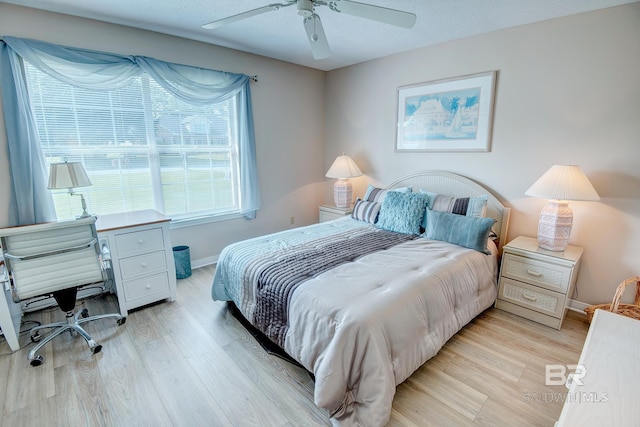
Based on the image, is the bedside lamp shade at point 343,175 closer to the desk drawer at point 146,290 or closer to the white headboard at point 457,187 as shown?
the white headboard at point 457,187

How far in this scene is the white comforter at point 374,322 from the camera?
1536mm

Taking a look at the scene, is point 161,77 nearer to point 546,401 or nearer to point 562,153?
point 562,153

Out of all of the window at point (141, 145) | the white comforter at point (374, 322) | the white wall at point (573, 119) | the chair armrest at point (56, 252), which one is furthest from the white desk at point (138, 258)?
the white wall at point (573, 119)

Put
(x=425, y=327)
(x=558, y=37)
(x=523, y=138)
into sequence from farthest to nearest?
(x=523, y=138), (x=558, y=37), (x=425, y=327)

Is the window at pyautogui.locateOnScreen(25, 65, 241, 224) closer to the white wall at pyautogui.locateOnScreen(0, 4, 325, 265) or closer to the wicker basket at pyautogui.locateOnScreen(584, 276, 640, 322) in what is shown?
the white wall at pyautogui.locateOnScreen(0, 4, 325, 265)

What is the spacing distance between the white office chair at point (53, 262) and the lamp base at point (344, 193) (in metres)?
2.67

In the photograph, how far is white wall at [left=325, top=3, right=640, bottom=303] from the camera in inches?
90.0

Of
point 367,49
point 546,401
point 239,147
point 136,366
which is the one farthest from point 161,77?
point 546,401

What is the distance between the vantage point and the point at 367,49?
3359mm

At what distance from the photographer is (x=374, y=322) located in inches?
62.0

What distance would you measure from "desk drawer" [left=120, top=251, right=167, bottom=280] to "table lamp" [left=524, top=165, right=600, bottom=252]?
3.16 meters

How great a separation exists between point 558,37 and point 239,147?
3240 mm

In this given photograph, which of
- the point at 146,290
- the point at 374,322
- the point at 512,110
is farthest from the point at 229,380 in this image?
the point at 512,110

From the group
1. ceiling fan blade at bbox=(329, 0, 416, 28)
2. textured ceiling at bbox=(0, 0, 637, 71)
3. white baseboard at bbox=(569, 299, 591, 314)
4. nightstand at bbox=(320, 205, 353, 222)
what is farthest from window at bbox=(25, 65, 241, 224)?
white baseboard at bbox=(569, 299, 591, 314)
